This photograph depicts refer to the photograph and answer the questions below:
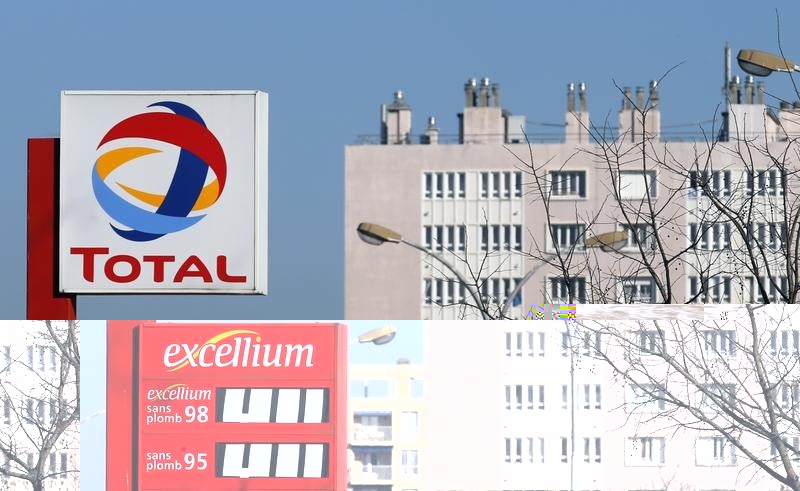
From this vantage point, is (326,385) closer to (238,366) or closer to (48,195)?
(238,366)

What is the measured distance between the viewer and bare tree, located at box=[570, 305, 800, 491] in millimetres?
5438

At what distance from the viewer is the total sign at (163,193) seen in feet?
27.7

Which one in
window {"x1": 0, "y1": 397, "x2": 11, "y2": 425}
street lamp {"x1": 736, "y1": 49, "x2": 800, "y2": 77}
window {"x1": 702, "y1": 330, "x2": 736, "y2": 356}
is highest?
street lamp {"x1": 736, "y1": 49, "x2": 800, "y2": 77}

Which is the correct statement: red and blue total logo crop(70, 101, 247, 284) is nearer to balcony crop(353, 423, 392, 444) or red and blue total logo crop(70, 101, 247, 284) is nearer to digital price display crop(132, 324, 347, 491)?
digital price display crop(132, 324, 347, 491)

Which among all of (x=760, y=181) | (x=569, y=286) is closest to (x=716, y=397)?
(x=569, y=286)

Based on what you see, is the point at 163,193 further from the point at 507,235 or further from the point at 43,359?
the point at 507,235

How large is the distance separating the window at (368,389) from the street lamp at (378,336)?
0.44 feet

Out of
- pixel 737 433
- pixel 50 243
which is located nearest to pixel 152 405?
pixel 737 433

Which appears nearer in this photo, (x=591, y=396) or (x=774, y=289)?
(x=591, y=396)

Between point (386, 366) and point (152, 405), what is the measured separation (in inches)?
32.8

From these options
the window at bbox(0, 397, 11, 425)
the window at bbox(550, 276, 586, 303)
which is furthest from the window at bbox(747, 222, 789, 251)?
the window at bbox(0, 397, 11, 425)

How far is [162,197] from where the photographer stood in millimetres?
8484

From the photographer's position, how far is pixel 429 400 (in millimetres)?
5477

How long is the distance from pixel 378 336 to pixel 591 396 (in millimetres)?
755
